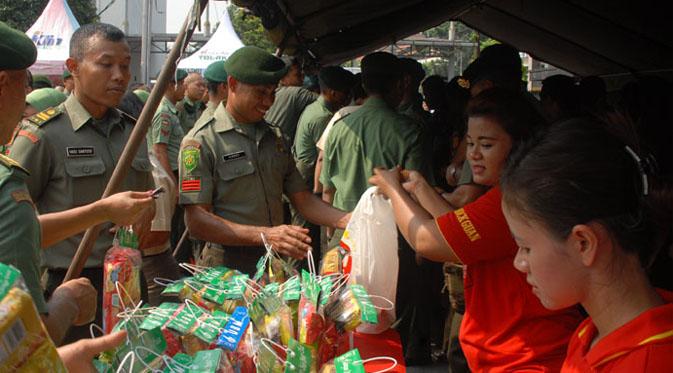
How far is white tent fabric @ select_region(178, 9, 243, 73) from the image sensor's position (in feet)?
47.3

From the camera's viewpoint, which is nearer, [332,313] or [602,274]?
[602,274]

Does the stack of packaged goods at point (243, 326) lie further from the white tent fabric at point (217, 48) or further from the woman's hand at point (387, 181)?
the white tent fabric at point (217, 48)

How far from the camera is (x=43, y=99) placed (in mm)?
5086

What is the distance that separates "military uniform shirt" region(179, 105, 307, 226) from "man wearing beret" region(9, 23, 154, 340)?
10.9 inches

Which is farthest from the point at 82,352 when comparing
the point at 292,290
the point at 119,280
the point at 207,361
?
the point at 292,290

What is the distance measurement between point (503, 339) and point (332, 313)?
1.80ft

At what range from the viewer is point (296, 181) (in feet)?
11.2

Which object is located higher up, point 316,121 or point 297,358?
point 316,121

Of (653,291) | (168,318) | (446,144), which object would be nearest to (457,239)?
(653,291)

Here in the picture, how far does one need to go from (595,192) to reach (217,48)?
13926mm

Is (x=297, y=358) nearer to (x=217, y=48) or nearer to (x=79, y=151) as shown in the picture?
(x=79, y=151)

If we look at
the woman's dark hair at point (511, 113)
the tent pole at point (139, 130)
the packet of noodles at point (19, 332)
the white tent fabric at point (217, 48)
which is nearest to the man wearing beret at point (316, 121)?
the tent pole at point (139, 130)

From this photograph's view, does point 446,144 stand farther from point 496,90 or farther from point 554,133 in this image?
point 554,133

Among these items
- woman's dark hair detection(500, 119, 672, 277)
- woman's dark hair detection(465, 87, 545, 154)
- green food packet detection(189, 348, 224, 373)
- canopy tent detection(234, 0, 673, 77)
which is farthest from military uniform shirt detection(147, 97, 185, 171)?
woman's dark hair detection(500, 119, 672, 277)
